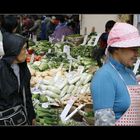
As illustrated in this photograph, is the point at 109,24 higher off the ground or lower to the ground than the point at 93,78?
higher

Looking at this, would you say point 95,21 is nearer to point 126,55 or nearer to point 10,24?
point 10,24

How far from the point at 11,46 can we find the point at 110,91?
1.15 meters

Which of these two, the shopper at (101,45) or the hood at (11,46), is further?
the shopper at (101,45)

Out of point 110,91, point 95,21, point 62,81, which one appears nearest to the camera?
point 110,91

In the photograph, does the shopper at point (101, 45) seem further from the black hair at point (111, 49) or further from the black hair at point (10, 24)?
the black hair at point (111, 49)

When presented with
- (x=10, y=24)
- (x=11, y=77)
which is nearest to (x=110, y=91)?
(x=11, y=77)

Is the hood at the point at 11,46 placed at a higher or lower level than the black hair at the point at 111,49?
lower

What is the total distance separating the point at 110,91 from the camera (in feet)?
6.98

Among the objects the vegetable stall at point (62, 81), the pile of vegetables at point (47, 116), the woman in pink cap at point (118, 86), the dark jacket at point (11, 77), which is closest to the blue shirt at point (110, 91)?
the woman in pink cap at point (118, 86)

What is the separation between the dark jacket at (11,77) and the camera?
2.95 meters

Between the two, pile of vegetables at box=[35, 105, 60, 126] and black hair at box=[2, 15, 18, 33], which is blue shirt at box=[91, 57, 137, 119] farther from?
black hair at box=[2, 15, 18, 33]
